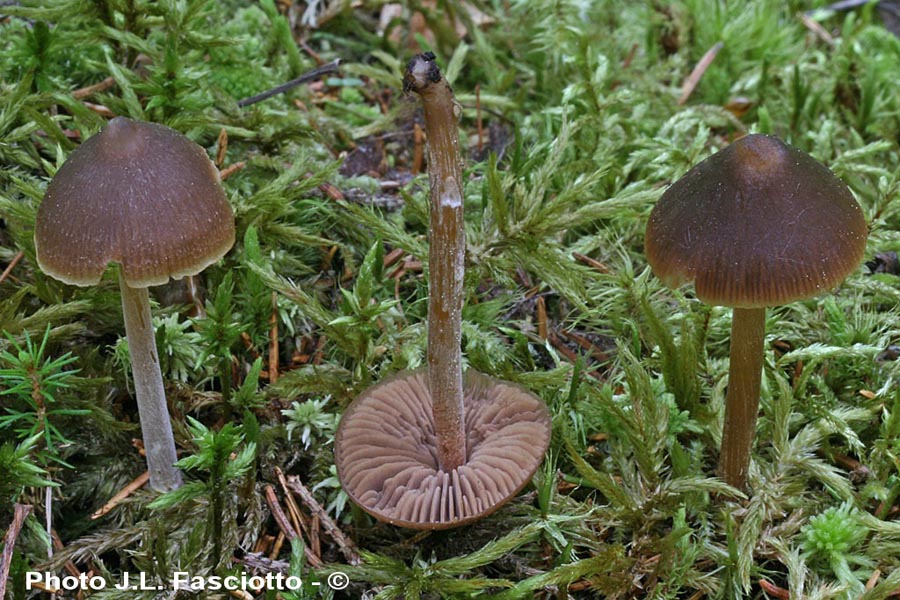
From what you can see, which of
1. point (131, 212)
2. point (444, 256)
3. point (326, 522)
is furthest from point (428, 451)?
point (131, 212)

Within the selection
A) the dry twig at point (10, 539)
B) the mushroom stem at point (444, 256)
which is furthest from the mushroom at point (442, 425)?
the dry twig at point (10, 539)

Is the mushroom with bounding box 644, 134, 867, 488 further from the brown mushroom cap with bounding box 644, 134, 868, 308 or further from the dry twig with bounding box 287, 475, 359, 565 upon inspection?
the dry twig with bounding box 287, 475, 359, 565

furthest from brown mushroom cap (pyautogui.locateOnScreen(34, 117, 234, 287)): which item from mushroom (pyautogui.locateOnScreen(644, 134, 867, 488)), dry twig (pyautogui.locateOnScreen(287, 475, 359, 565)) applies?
mushroom (pyautogui.locateOnScreen(644, 134, 867, 488))

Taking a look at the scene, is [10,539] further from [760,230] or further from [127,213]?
[760,230]

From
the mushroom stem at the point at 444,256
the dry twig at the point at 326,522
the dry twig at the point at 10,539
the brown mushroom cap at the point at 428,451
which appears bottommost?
the dry twig at the point at 326,522

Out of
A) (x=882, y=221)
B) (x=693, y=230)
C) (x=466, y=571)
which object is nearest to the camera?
(x=693, y=230)

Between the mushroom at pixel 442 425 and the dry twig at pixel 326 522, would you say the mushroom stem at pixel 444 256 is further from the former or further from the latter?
the dry twig at pixel 326 522

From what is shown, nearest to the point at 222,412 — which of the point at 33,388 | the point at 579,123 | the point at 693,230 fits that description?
the point at 33,388

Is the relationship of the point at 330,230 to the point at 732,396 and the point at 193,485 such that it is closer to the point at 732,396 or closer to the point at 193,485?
the point at 193,485
